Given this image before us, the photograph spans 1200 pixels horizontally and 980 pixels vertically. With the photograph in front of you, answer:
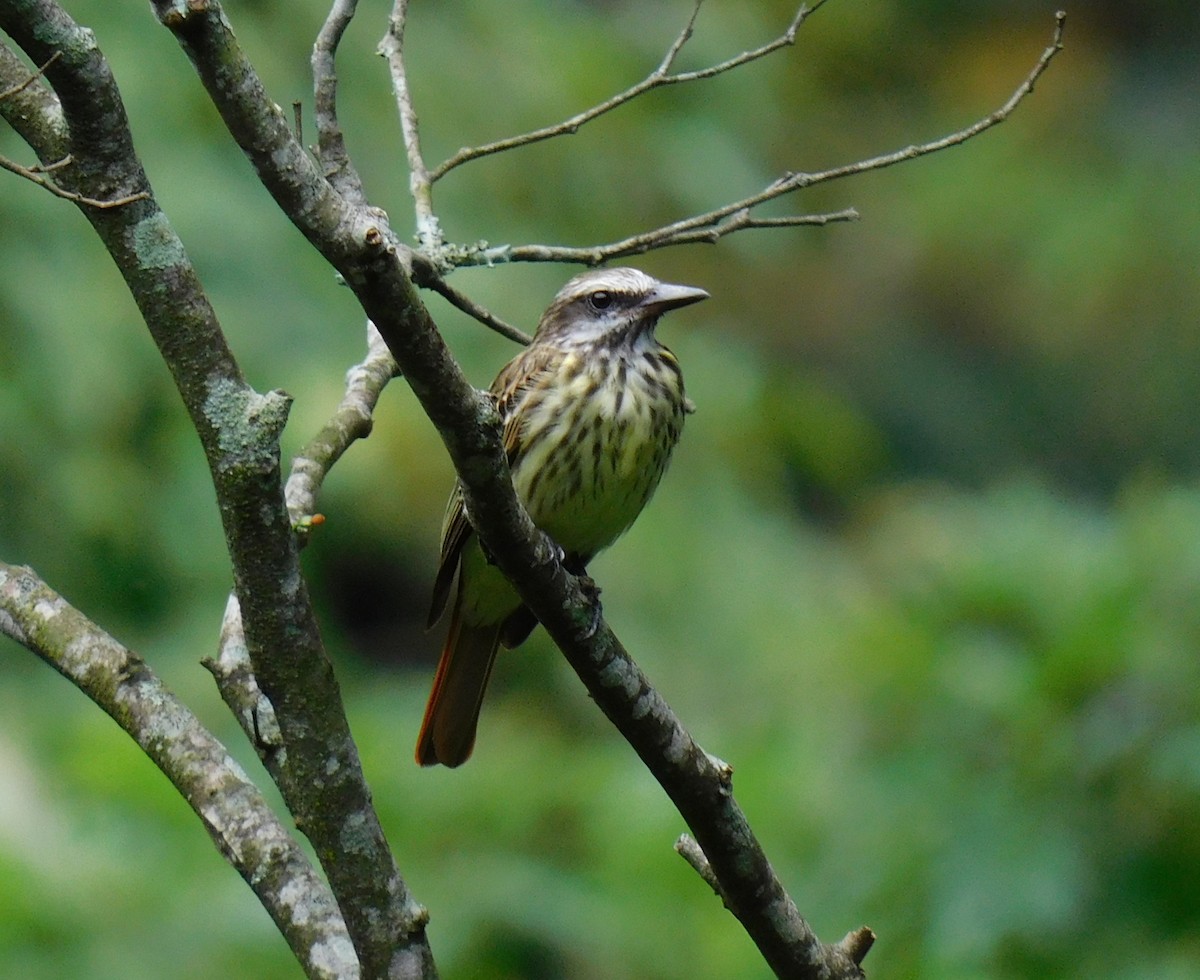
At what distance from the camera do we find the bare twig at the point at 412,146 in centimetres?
342

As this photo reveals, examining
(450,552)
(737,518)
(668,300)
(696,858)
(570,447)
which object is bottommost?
(696,858)

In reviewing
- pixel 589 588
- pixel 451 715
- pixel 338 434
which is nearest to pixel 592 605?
pixel 589 588

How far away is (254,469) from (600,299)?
2.05 m

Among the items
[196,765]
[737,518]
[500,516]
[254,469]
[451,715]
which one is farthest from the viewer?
[737,518]

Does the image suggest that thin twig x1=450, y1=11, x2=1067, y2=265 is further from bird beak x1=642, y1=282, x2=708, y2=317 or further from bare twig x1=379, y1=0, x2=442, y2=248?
bird beak x1=642, y1=282, x2=708, y2=317

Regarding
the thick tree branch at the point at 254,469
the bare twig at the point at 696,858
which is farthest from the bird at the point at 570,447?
the thick tree branch at the point at 254,469

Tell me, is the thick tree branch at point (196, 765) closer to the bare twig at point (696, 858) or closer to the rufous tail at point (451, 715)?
the bare twig at point (696, 858)

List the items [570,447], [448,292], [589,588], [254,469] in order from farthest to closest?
1. [570,447]
2. [589,588]
3. [448,292]
4. [254,469]

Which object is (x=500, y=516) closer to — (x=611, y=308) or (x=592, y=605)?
(x=592, y=605)

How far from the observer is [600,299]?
171 inches

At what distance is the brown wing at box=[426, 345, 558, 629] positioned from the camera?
407 centimetres

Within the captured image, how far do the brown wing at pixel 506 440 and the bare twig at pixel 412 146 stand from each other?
2.13 ft

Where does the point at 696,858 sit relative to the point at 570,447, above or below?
below

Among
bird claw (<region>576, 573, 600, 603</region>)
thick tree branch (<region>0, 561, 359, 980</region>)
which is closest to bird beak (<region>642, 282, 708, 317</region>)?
bird claw (<region>576, 573, 600, 603</region>)
